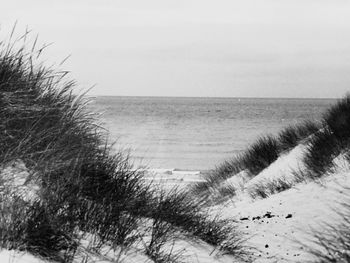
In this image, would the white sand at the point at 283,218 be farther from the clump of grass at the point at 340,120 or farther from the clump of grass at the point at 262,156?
the clump of grass at the point at 262,156

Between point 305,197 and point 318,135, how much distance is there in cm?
222

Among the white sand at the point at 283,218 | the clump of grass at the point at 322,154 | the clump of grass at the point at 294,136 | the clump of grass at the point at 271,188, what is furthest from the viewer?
the clump of grass at the point at 294,136

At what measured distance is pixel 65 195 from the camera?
10.3 feet

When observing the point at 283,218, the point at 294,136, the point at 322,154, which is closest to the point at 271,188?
the point at 322,154

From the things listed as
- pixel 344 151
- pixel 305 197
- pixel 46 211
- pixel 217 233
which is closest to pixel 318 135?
pixel 344 151

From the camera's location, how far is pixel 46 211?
2.77m

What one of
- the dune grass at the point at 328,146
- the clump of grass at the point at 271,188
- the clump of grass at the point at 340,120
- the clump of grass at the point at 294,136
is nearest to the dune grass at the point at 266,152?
the clump of grass at the point at 294,136

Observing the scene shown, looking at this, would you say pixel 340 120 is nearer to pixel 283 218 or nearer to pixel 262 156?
pixel 262 156

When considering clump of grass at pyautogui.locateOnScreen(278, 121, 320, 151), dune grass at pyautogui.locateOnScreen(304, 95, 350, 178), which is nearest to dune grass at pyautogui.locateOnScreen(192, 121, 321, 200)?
clump of grass at pyautogui.locateOnScreen(278, 121, 320, 151)

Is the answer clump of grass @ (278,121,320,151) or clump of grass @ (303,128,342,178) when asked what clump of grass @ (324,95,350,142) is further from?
clump of grass @ (278,121,320,151)

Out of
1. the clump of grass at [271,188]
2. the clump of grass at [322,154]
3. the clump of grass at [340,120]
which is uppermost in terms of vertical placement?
the clump of grass at [340,120]

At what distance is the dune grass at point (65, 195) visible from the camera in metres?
2.74

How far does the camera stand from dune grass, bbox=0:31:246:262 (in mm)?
2736

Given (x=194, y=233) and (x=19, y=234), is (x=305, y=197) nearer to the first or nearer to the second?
(x=194, y=233)
